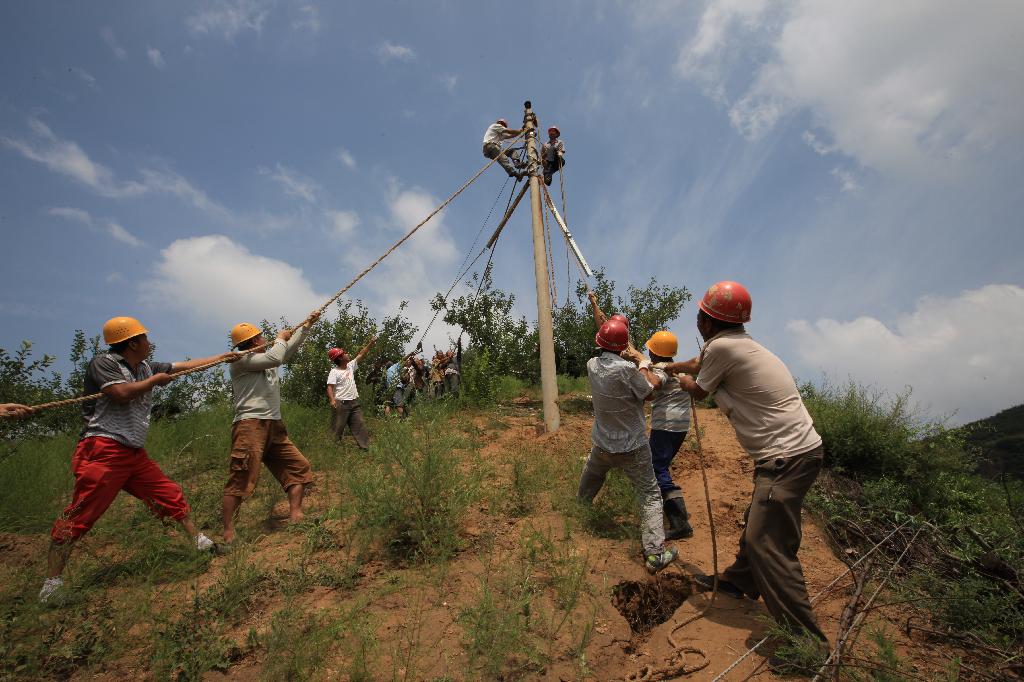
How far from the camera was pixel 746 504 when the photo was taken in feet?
16.8

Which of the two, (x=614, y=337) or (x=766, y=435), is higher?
(x=614, y=337)

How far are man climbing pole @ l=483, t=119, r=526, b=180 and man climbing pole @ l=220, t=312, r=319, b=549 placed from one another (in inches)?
161

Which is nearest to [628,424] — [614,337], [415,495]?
[614,337]

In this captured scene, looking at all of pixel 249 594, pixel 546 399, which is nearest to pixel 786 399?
pixel 249 594

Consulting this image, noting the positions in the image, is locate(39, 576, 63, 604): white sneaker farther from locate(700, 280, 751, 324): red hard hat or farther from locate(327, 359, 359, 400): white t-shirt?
locate(700, 280, 751, 324): red hard hat

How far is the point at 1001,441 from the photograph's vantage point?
22.4m

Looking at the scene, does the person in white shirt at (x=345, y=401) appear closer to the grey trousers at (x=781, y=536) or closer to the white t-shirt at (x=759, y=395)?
the white t-shirt at (x=759, y=395)

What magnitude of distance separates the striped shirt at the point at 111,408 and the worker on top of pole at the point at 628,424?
317 cm

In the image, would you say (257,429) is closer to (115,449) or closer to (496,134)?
(115,449)

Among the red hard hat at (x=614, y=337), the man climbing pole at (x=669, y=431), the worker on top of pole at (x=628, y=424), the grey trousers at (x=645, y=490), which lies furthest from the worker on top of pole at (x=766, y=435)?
the man climbing pole at (x=669, y=431)

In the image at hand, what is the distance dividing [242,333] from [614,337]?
3.07m

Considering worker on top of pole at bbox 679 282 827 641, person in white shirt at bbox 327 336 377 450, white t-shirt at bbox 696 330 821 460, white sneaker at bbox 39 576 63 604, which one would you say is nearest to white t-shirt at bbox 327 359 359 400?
person in white shirt at bbox 327 336 377 450

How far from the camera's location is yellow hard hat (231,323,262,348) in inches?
165

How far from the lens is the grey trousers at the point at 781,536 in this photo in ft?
8.51
